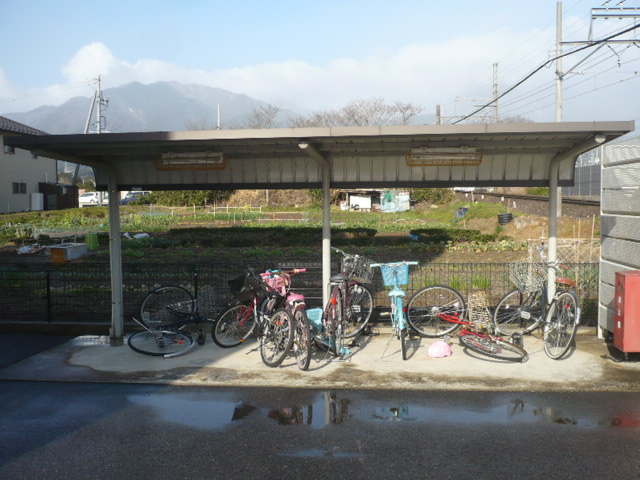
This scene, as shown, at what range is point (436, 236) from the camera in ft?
80.6

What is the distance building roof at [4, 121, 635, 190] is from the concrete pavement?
256 centimetres

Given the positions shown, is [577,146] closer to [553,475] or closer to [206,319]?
[553,475]

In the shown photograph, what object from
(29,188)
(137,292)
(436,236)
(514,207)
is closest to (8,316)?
(137,292)

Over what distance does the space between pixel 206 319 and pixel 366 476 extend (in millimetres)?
5050

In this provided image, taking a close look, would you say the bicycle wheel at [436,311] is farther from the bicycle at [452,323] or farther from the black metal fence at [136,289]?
the black metal fence at [136,289]

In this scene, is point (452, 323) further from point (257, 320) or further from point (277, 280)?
point (257, 320)

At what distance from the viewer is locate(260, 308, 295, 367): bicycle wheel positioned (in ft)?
24.4

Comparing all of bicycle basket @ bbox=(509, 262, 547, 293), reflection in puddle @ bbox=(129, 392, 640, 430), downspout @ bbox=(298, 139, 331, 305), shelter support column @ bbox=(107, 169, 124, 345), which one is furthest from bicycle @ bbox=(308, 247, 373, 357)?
shelter support column @ bbox=(107, 169, 124, 345)

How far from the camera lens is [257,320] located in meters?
8.34

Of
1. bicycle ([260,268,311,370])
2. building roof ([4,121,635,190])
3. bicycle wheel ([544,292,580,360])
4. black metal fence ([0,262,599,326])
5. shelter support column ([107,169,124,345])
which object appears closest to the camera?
building roof ([4,121,635,190])

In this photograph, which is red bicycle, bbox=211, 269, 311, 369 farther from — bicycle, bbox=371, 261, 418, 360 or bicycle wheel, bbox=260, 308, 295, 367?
bicycle, bbox=371, 261, 418, 360

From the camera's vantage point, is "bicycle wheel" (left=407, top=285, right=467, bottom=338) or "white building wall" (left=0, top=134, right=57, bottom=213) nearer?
"bicycle wheel" (left=407, top=285, right=467, bottom=338)

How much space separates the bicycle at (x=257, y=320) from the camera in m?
7.56

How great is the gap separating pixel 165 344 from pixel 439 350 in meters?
3.94
